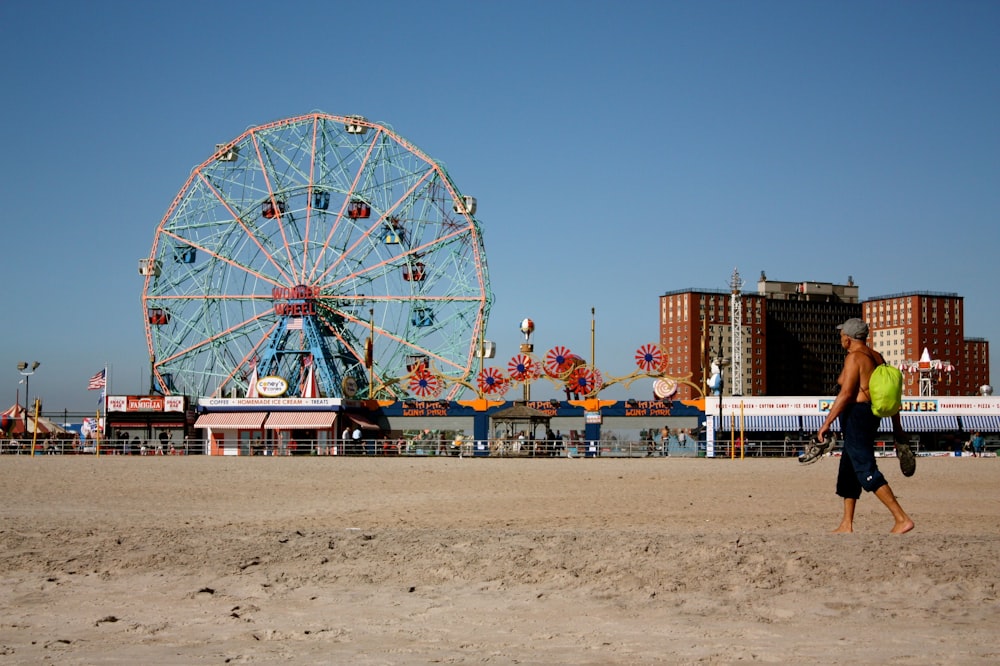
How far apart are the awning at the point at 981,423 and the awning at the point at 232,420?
32232 millimetres

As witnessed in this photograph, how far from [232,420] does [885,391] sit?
161 ft

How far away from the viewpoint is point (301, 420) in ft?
182

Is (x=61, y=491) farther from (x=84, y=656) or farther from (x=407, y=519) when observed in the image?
(x=84, y=656)

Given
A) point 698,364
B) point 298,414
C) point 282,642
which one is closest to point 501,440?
point 298,414

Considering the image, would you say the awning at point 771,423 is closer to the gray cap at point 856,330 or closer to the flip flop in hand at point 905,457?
the gray cap at point 856,330

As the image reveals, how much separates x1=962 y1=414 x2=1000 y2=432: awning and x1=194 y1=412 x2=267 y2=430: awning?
32232 millimetres

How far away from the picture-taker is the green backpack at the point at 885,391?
9156 mm

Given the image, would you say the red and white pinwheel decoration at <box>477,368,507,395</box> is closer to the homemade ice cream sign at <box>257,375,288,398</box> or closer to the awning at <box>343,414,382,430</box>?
the awning at <box>343,414,382,430</box>

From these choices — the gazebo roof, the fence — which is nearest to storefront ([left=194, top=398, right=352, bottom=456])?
the fence

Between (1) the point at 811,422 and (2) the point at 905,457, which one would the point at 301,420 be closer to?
(1) the point at 811,422

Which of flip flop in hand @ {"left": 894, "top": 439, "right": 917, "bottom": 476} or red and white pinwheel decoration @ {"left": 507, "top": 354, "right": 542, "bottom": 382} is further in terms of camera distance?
red and white pinwheel decoration @ {"left": 507, "top": 354, "right": 542, "bottom": 382}

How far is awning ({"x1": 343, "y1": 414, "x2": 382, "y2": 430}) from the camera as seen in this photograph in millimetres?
55125

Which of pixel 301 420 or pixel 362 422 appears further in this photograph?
pixel 362 422

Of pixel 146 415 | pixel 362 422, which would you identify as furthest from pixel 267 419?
pixel 146 415
